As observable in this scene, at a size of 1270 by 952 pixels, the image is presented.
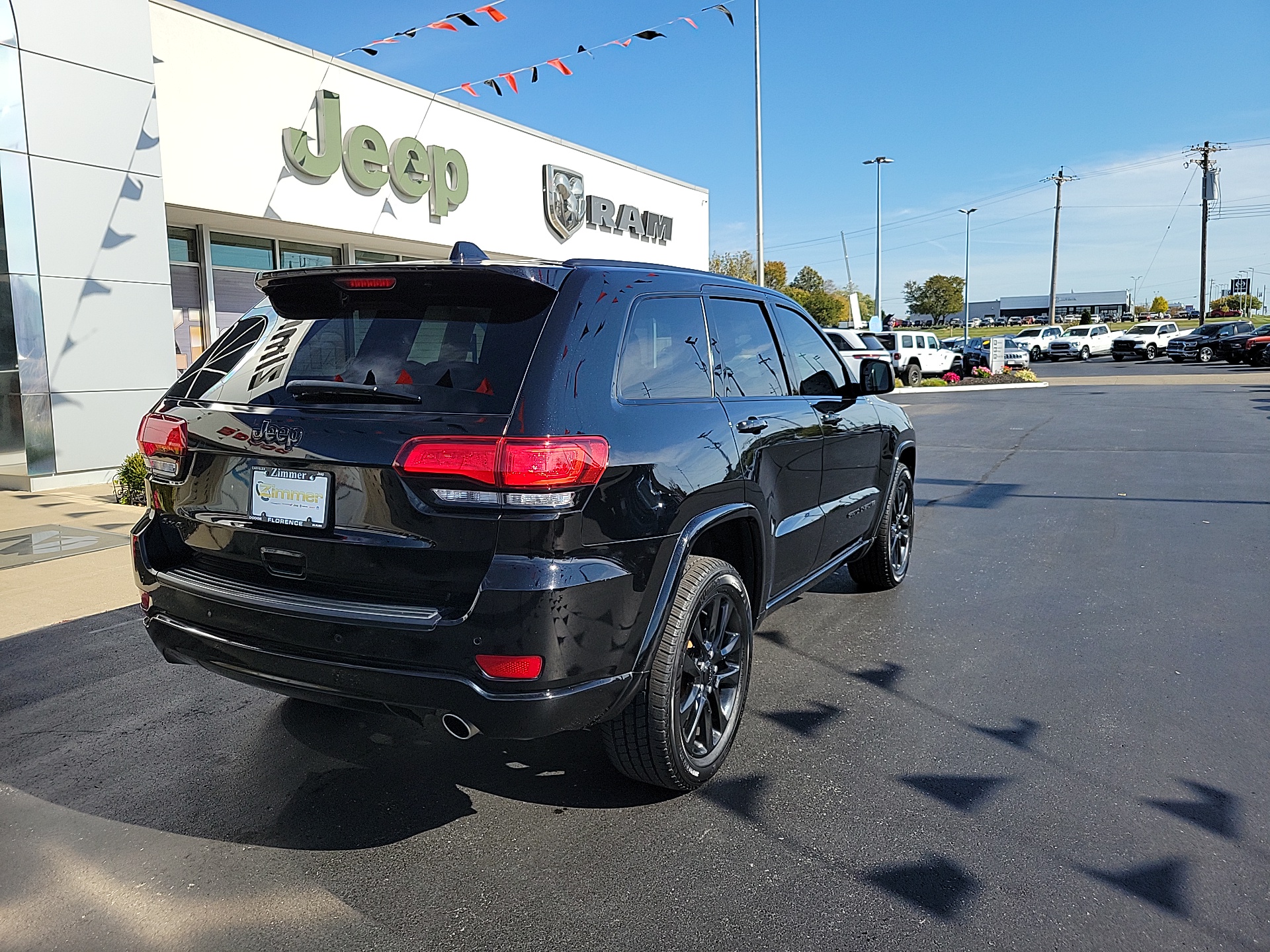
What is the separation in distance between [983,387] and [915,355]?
2.79 m

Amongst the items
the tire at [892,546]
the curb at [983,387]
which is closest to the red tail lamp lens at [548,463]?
the tire at [892,546]

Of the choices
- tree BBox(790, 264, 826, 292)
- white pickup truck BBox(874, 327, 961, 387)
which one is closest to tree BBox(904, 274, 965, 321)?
tree BBox(790, 264, 826, 292)

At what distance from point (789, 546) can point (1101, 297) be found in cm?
15381

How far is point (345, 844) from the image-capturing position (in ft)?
9.89

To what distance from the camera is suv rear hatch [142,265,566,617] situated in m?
2.75

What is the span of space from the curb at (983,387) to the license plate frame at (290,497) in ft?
89.0

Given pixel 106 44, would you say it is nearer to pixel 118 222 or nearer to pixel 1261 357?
pixel 118 222

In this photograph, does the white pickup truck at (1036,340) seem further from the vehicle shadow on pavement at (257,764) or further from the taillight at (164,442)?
the taillight at (164,442)

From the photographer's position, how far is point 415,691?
8.98ft

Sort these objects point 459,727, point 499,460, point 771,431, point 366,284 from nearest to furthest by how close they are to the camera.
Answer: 1. point 499,460
2. point 459,727
3. point 366,284
4. point 771,431

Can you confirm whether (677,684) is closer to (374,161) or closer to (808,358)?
(808,358)

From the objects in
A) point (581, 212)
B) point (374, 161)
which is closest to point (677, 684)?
point (374, 161)

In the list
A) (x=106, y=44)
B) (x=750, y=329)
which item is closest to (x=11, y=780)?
(x=750, y=329)

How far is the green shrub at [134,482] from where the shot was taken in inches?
358
